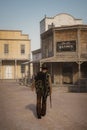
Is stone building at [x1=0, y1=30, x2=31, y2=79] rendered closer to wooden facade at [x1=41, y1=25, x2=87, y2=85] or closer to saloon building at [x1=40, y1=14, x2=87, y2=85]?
saloon building at [x1=40, y1=14, x2=87, y2=85]

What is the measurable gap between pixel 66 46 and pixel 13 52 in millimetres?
16457

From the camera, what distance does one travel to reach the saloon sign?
25875 mm

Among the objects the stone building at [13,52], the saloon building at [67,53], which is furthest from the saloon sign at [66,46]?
the stone building at [13,52]

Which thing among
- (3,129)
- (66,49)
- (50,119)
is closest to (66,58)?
(66,49)

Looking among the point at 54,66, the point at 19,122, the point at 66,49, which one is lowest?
the point at 19,122

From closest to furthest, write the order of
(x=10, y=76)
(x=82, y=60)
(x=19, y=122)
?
(x=19, y=122)
(x=82, y=60)
(x=10, y=76)

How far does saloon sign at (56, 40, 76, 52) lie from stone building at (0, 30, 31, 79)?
1477 cm

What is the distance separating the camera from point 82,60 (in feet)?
78.0

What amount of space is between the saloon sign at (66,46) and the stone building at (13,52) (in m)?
14.8

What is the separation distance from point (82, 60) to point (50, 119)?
1508cm

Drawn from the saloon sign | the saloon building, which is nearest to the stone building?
the saloon building

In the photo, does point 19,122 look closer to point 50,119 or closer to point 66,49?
point 50,119

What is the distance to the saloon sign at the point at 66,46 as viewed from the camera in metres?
25.9

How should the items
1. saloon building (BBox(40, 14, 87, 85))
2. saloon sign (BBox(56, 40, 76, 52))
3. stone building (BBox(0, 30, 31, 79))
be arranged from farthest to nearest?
stone building (BBox(0, 30, 31, 79)) → saloon sign (BBox(56, 40, 76, 52)) → saloon building (BBox(40, 14, 87, 85))
